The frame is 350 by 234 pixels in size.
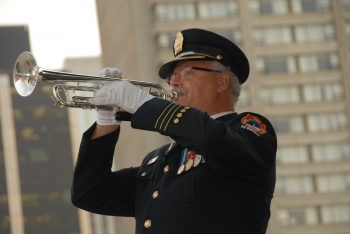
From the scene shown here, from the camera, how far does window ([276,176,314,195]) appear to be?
7575 centimetres

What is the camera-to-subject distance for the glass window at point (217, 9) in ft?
251

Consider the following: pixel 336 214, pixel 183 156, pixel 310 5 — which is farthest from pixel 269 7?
pixel 183 156

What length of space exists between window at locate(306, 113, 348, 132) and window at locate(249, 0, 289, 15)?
30.1ft

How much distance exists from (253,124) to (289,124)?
2886 inches

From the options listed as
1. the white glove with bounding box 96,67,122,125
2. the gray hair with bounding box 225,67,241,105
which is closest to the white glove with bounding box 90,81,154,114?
the white glove with bounding box 96,67,122,125

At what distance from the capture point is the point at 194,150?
4.39 metres

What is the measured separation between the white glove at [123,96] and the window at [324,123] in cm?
7406

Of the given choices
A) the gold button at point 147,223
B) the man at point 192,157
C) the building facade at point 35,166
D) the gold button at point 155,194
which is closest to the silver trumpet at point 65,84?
the man at point 192,157

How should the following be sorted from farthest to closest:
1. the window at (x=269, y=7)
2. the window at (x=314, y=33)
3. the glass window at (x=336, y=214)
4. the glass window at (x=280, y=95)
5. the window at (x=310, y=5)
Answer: the window at (x=310, y=5), the window at (x=269, y=7), the window at (x=314, y=33), the glass window at (x=280, y=95), the glass window at (x=336, y=214)

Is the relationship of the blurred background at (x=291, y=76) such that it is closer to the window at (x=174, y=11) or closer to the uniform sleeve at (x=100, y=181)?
the window at (x=174, y=11)

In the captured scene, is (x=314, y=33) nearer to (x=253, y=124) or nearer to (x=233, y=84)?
(x=233, y=84)

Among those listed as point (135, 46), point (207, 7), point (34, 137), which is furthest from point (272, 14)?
point (34, 137)

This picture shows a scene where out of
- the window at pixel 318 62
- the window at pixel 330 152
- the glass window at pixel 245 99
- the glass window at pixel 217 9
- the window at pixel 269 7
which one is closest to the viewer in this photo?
the glass window at pixel 245 99

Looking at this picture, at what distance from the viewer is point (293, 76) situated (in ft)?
254
